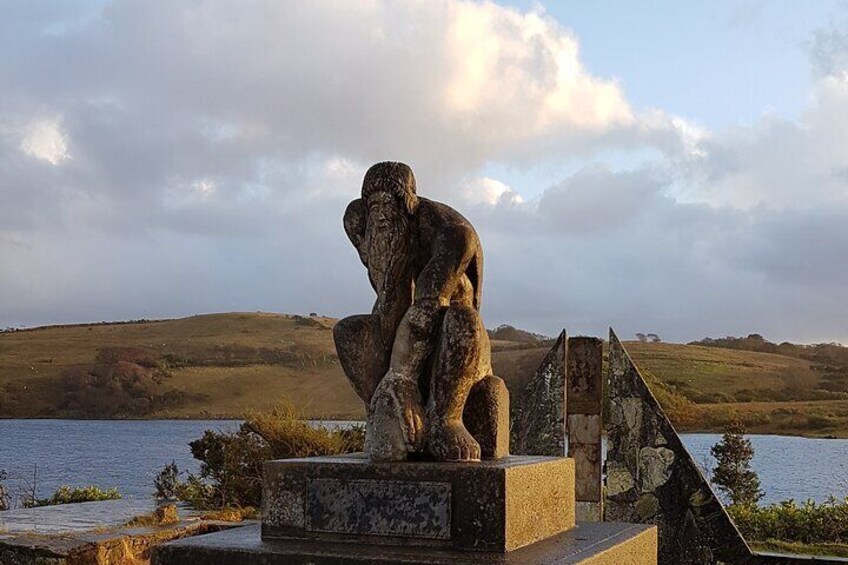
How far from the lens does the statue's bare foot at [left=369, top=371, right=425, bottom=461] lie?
4.33 metres

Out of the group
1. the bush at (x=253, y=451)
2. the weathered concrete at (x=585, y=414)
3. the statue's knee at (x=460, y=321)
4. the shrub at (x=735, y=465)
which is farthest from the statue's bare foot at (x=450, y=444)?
the shrub at (x=735, y=465)

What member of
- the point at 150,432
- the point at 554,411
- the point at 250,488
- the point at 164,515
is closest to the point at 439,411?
the point at 554,411

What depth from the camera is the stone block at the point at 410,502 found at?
4.03 meters

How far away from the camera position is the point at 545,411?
8086 mm

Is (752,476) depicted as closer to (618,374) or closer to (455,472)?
(618,374)

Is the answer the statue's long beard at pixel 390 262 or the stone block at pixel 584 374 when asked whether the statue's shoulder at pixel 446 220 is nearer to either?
the statue's long beard at pixel 390 262

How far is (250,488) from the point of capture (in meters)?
11.1

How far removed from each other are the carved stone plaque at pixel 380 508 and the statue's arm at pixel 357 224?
120cm

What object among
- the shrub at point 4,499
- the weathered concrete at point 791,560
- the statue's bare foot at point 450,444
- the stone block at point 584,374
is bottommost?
the shrub at point 4,499

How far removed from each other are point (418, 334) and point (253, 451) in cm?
740

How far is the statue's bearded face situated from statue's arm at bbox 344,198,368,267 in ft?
0.28

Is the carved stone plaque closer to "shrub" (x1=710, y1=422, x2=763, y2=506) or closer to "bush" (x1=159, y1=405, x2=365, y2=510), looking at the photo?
"bush" (x1=159, y1=405, x2=365, y2=510)

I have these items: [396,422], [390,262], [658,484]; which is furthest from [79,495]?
[396,422]

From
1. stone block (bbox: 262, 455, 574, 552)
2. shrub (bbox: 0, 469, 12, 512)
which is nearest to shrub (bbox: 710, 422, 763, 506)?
stone block (bbox: 262, 455, 574, 552)
